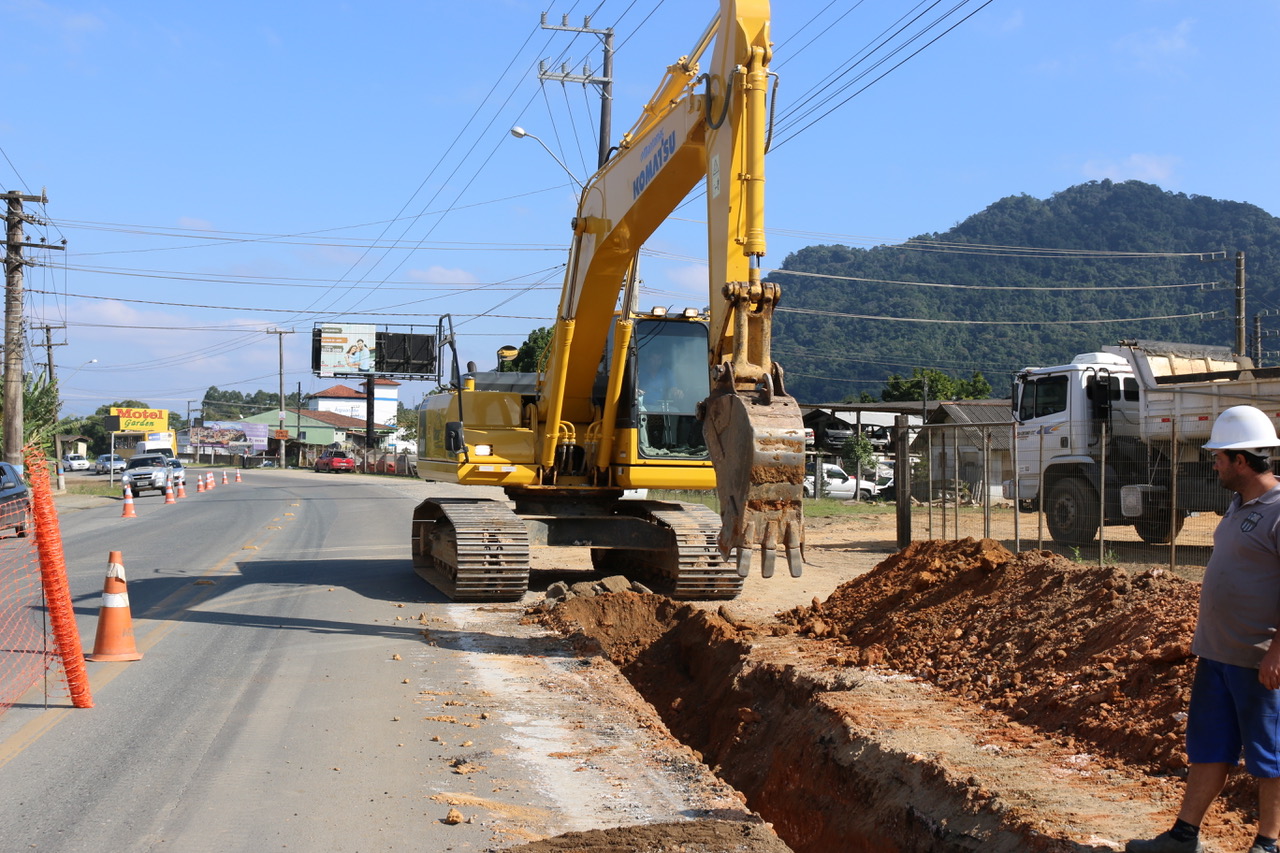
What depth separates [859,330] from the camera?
12719 centimetres

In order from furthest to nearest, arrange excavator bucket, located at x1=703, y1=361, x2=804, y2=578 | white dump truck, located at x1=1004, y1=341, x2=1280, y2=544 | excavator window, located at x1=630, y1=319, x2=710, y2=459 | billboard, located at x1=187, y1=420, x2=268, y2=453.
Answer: billboard, located at x1=187, y1=420, x2=268, y2=453
white dump truck, located at x1=1004, y1=341, x2=1280, y2=544
excavator window, located at x1=630, y1=319, x2=710, y2=459
excavator bucket, located at x1=703, y1=361, x2=804, y2=578

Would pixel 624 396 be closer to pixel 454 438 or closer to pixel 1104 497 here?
pixel 454 438

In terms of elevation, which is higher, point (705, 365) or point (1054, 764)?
point (705, 365)

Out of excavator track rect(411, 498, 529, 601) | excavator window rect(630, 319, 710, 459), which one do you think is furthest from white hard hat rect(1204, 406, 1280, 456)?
excavator track rect(411, 498, 529, 601)

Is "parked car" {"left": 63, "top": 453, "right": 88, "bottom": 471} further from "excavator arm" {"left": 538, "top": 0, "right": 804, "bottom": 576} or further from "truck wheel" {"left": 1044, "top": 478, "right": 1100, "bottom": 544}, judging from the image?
"excavator arm" {"left": 538, "top": 0, "right": 804, "bottom": 576}

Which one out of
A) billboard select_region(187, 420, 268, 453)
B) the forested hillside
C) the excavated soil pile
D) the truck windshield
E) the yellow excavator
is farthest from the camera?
billboard select_region(187, 420, 268, 453)

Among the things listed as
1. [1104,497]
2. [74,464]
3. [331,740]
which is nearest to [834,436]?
[1104,497]

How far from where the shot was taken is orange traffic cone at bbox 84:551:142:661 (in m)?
8.71

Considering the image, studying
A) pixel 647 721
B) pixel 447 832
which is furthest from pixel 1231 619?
pixel 647 721

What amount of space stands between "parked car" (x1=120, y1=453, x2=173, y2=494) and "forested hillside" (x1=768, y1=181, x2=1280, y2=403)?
6444 cm

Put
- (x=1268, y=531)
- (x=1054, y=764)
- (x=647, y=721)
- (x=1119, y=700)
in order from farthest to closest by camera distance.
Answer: (x=647, y=721)
(x=1119, y=700)
(x=1054, y=764)
(x=1268, y=531)

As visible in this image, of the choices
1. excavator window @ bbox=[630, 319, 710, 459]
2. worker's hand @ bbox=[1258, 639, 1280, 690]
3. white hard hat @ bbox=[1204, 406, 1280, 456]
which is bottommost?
worker's hand @ bbox=[1258, 639, 1280, 690]

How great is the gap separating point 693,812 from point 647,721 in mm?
1970

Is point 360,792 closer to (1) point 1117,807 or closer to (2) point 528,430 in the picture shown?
(1) point 1117,807
